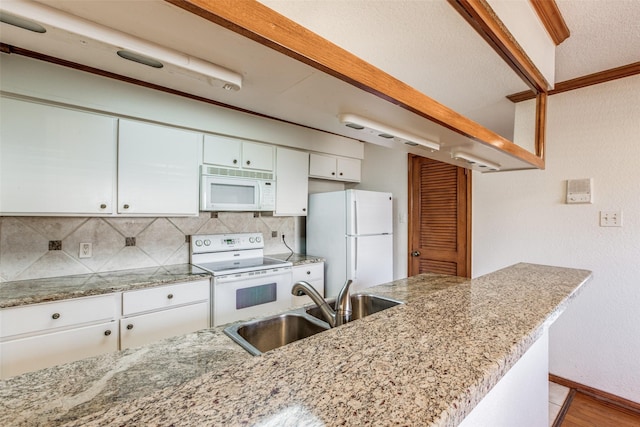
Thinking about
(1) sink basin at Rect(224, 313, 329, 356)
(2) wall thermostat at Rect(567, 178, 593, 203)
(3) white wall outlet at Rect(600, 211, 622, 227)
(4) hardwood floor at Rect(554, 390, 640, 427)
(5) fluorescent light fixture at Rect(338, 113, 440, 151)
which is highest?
(5) fluorescent light fixture at Rect(338, 113, 440, 151)

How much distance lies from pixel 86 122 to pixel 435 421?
98.6 inches

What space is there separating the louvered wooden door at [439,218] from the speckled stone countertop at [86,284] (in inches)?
86.7

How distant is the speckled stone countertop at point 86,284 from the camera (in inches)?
65.4

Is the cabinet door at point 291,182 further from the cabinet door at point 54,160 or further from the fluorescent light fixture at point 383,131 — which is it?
the fluorescent light fixture at point 383,131

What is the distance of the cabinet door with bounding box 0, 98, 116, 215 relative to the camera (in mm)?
1762

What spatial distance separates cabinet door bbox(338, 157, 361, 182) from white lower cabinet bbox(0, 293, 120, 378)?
8.22 feet

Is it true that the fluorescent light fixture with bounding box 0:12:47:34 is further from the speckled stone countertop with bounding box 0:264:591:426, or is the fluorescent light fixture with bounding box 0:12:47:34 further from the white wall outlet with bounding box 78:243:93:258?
the white wall outlet with bounding box 78:243:93:258

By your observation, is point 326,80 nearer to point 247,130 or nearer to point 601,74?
point 247,130

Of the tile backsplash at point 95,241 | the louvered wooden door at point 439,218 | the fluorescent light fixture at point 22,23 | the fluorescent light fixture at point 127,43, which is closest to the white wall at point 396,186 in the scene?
the louvered wooden door at point 439,218

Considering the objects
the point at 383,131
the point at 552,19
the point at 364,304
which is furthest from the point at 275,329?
the point at 552,19

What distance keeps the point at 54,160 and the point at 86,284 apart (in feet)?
2.68

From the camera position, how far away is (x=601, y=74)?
2078 millimetres

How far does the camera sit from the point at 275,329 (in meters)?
1.32

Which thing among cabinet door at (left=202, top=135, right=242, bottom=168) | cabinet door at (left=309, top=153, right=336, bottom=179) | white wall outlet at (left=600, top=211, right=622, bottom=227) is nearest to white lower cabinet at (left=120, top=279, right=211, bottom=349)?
cabinet door at (left=202, top=135, right=242, bottom=168)
